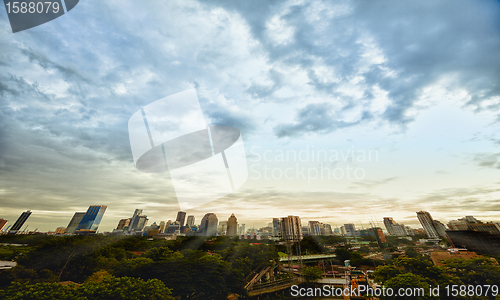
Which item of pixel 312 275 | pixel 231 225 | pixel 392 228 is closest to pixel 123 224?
pixel 231 225

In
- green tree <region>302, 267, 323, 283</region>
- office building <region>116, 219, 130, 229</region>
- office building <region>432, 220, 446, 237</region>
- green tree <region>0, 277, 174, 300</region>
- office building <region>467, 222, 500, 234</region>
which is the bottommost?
green tree <region>302, 267, 323, 283</region>

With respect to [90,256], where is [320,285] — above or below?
below

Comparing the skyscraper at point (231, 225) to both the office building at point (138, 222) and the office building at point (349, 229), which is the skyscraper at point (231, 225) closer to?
the office building at point (138, 222)

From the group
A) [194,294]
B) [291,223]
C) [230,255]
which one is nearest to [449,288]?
[194,294]

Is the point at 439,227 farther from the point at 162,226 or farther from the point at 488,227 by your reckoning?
the point at 162,226

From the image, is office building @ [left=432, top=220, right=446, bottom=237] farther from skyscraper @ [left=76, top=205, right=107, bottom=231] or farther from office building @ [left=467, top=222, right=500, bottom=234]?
skyscraper @ [left=76, top=205, right=107, bottom=231]

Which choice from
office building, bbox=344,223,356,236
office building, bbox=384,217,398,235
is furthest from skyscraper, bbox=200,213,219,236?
office building, bbox=384,217,398,235

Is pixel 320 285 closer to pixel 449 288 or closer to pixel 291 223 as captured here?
pixel 449 288
